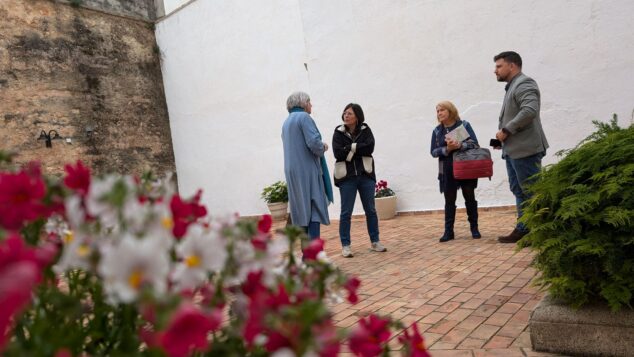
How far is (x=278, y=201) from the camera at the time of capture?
33.4 ft

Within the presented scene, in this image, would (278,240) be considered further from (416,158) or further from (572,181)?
(416,158)

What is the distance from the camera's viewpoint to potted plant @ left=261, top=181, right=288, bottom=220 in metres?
10.1

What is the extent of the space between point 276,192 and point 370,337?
31.0 feet

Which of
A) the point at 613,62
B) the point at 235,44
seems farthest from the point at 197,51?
the point at 613,62

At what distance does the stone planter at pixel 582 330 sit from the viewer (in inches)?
83.9

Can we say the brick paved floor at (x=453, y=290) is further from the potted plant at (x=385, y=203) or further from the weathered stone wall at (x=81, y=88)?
the weathered stone wall at (x=81, y=88)

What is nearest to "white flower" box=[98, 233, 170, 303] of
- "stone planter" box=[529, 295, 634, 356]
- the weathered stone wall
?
"stone planter" box=[529, 295, 634, 356]

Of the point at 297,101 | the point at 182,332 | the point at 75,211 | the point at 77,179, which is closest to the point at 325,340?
the point at 182,332

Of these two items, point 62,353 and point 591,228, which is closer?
point 62,353

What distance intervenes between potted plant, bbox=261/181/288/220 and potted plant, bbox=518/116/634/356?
26.0ft

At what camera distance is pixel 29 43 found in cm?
1114

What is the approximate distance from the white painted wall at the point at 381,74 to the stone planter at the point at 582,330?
5.26 m

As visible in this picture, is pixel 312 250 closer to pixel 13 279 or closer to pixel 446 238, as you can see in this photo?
pixel 13 279

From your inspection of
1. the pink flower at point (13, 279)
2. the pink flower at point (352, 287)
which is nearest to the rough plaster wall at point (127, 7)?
the pink flower at point (352, 287)
